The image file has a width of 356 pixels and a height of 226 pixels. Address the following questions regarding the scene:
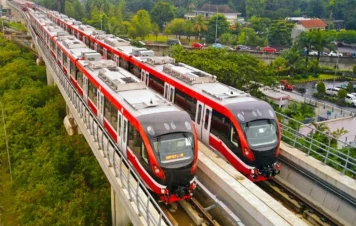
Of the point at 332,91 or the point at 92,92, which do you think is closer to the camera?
the point at 92,92

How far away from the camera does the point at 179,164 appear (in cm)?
1155

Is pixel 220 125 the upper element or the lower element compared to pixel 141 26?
lower

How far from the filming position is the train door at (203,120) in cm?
1481

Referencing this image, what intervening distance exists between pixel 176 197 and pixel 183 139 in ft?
6.02

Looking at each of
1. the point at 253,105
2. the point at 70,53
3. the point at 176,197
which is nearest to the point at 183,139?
the point at 176,197

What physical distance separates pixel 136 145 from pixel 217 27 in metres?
62.6

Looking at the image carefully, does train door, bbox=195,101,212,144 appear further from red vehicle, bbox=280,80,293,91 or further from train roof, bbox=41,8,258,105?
red vehicle, bbox=280,80,293,91

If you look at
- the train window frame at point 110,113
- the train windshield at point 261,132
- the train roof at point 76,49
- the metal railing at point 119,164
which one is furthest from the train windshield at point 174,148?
the train roof at point 76,49

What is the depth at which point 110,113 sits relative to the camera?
1530cm

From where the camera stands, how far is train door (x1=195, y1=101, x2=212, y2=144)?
14812 mm

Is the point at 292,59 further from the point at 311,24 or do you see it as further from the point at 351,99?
the point at 311,24

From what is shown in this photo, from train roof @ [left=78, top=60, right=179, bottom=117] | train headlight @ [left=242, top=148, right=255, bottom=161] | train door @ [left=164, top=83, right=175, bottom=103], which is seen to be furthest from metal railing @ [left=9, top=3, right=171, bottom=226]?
train door @ [left=164, top=83, right=175, bottom=103]

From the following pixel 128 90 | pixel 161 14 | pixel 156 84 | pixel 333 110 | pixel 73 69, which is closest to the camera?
pixel 128 90

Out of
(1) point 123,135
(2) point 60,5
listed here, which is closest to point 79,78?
(1) point 123,135
